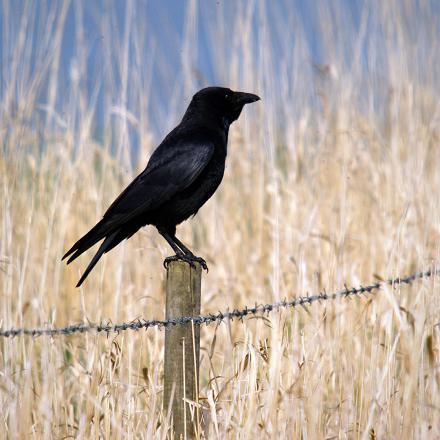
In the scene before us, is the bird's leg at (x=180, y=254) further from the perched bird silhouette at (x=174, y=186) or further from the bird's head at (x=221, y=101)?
the bird's head at (x=221, y=101)

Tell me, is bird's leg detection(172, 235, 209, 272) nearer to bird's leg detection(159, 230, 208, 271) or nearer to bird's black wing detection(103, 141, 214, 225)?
bird's leg detection(159, 230, 208, 271)

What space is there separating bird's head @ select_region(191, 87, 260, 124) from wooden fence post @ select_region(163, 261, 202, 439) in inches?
52.3

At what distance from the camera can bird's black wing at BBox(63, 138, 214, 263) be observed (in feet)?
10.0

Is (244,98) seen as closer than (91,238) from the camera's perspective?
No

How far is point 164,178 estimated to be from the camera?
317 cm

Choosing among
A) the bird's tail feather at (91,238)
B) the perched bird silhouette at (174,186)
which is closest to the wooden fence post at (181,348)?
the bird's tail feather at (91,238)

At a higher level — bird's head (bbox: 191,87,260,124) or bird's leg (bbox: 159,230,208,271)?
bird's head (bbox: 191,87,260,124)

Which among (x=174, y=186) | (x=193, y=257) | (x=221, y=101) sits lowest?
(x=193, y=257)

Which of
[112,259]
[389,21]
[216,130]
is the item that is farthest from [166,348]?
[389,21]

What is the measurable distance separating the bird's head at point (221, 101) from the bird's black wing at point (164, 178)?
1.17 feet

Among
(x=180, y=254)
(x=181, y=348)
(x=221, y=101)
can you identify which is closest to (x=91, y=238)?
(x=180, y=254)

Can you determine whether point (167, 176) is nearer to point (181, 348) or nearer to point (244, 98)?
point (244, 98)

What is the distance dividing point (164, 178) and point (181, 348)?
3.23 ft

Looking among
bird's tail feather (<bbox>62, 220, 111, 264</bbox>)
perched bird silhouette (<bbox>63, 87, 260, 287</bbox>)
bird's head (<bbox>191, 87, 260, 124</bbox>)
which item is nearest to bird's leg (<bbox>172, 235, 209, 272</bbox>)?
perched bird silhouette (<bbox>63, 87, 260, 287</bbox>)
